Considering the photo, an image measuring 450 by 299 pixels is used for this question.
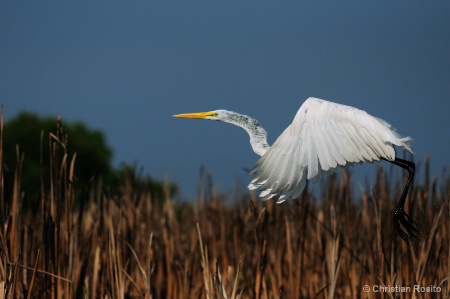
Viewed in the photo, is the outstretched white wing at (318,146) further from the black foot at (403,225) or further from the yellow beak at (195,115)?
the yellow beak at (195,115)

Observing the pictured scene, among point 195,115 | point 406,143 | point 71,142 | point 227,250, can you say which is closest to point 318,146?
point 406,143

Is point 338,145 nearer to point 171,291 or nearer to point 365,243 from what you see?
point 365,243

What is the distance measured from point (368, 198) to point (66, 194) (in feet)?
7.28

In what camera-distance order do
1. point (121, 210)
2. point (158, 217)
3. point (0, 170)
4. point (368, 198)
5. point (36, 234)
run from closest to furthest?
point (0, 170) → point (36, 234) → point (121, 210) → point (368, 198) → point (158, 217)

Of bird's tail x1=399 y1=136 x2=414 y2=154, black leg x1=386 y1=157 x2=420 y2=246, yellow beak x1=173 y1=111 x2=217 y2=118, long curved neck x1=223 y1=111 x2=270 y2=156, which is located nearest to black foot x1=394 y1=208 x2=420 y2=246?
black leg x1=386 y1=157 x2=420 y2=246

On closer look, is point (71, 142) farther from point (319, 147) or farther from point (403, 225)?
point (319, 147)

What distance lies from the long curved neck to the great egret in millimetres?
514

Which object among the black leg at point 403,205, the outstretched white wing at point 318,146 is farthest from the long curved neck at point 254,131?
the black leg at point 403,205

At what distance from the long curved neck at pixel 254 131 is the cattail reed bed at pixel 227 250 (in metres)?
0.31

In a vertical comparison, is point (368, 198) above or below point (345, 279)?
above

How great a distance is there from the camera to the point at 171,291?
4457mm

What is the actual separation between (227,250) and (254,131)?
1495 millimetres

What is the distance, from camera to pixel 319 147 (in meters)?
3.52

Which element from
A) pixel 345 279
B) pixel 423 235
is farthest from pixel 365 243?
pixel 423 235
